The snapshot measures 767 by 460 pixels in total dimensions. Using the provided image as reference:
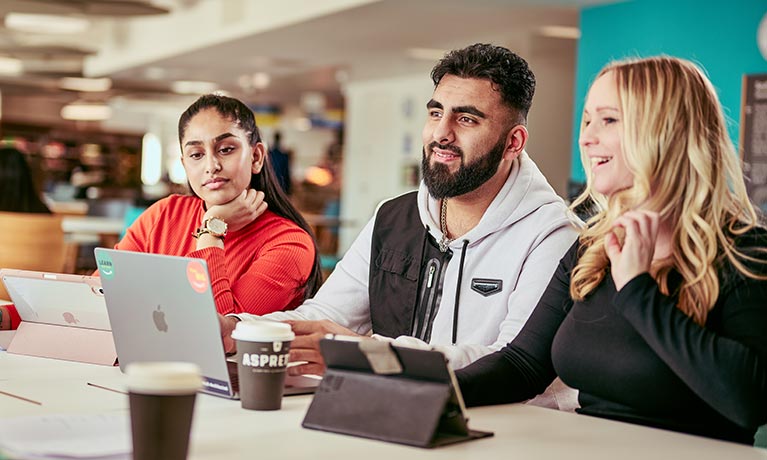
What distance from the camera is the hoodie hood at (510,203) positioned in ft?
7.79

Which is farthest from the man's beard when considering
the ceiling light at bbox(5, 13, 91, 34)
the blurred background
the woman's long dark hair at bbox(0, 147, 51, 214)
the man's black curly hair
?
the ceiling light at bbox(5, 13, 91, 34)

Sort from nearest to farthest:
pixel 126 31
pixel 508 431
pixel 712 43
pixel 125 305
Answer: pixel 508 431 → pixel 125 305 → pixel 712 43 → pixel 126 31

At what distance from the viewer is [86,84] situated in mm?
17078

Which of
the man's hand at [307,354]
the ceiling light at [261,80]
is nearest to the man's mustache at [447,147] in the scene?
the man's hand at [307,354]

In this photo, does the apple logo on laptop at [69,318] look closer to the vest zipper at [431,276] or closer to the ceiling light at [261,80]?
the vest zipper at [431,276]

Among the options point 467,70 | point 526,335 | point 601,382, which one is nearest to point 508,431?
point 601,382

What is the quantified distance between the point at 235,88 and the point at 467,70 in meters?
14.8

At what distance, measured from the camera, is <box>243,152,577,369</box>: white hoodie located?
227 cm

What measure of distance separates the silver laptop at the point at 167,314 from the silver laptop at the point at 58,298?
18 centimetres

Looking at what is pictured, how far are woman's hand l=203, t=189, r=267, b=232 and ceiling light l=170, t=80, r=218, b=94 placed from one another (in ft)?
45.2

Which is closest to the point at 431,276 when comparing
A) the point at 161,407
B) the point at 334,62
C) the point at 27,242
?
the point at 161,407

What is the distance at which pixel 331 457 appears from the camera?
1.33 metres

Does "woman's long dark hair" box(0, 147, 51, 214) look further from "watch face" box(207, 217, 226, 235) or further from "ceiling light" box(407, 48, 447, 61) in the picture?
"ceiling light" box(407, 48, 447, 61)

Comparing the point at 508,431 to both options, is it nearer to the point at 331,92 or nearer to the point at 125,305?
the point at 125,305
